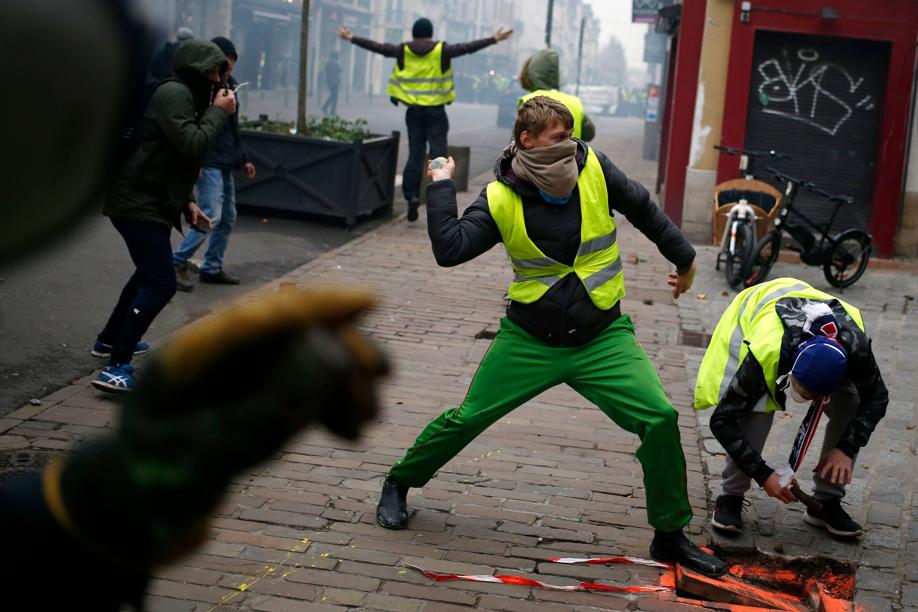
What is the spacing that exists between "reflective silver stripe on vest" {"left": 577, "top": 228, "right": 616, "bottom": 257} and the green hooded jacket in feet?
8.02

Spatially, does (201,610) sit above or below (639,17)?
below

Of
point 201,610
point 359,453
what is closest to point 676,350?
point 359,453

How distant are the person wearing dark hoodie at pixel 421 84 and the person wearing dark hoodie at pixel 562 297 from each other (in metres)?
8.15

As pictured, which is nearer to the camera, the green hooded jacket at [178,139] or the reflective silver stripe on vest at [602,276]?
the reflective silver stripe on vest at [602,276]

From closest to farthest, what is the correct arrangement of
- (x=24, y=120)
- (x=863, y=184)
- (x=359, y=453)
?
1. (x=24, y=120)
2. (x=359, y=453)
3. (x=863, y=184)

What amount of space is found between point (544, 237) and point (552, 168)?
30 cm

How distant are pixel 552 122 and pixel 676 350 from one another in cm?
419

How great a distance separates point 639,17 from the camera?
28188 mm

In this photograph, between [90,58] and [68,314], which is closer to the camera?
[90,58]

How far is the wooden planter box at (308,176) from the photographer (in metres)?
12.2

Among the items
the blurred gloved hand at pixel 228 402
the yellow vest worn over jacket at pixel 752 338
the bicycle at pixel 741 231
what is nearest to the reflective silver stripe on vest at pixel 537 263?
the yellow vest worn over jacket at pixel 752 338

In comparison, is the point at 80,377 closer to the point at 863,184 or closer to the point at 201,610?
the point at 201,610

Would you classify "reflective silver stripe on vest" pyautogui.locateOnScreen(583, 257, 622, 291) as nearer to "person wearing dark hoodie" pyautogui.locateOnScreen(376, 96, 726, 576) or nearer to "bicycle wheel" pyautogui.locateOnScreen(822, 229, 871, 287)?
"person wearing dark hoodie" pyautogui.locateOnScreen(376, 96, 726, 576)

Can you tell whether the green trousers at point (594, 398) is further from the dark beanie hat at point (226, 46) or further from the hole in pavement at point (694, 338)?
the dark beanie hat at point (226, 46)
